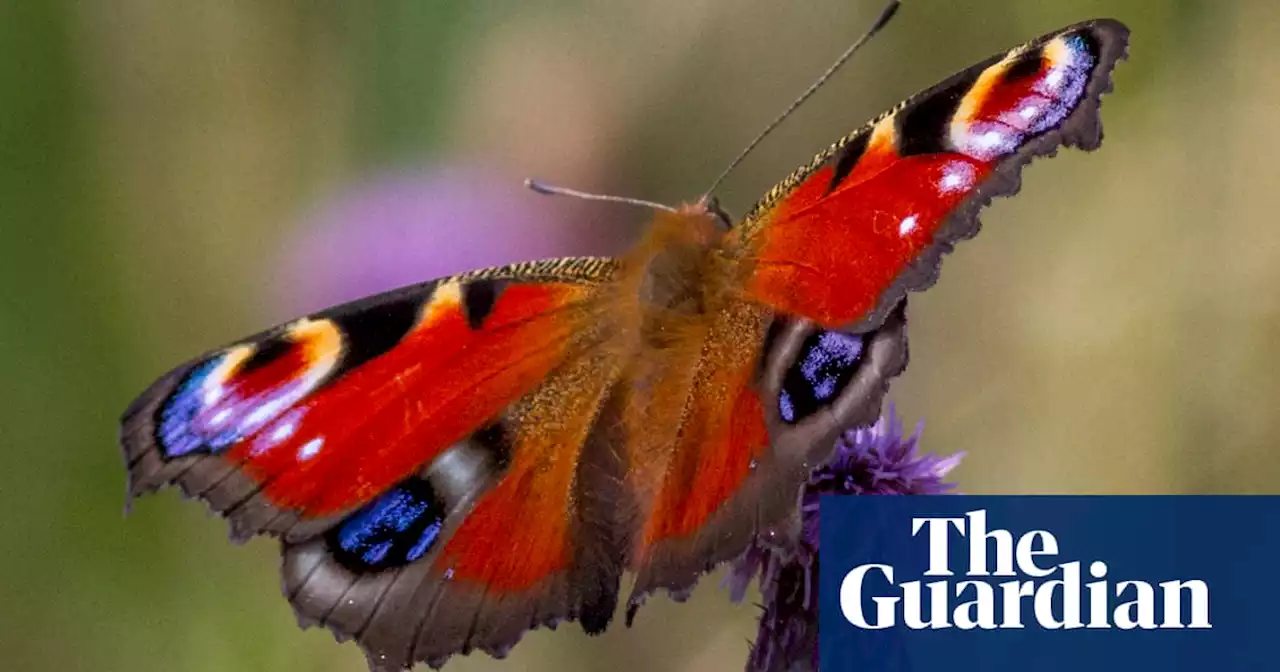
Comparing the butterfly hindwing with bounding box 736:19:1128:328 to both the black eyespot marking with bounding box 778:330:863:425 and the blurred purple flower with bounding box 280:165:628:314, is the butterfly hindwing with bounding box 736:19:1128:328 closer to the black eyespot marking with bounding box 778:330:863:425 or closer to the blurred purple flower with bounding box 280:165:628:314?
the black eyespot marking with bounding box 778:330:863:425

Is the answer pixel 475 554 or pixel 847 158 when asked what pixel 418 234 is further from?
pixel 847 158

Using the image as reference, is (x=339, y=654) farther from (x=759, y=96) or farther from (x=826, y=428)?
(x=759, y=96)

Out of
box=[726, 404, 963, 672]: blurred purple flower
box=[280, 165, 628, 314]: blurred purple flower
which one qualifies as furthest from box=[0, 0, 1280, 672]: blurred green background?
box=[726, 404, 963, 672]: blurred purple flower

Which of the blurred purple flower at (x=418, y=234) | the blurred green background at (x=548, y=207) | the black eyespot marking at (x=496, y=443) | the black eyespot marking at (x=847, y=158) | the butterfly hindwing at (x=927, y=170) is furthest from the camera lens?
the blurred purple flower at (x=418, y=234)

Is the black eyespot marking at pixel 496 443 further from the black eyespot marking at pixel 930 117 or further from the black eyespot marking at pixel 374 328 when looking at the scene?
the black eyespot marking at pixel 930 117

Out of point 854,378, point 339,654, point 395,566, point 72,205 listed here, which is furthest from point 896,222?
point 72,205

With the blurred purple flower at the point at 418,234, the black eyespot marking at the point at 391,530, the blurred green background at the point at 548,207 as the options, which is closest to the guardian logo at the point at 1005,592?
the blurred green background at the point at 548,207
